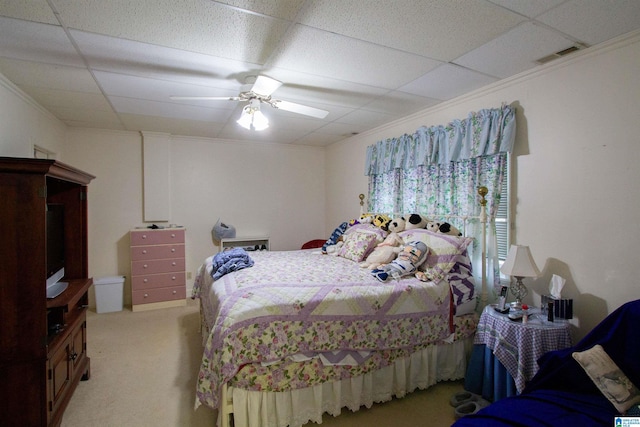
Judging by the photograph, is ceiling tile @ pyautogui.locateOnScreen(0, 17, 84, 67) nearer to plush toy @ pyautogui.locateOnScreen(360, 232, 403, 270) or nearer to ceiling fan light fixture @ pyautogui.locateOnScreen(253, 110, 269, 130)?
ceiling fan light fixture @ pyautogui.locateOnScreen(253, 110, 269, 130)

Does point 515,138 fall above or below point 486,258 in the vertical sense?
above

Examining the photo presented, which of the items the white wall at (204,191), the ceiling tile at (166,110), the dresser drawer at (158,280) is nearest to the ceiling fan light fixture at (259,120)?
the ceiling tile at (166,110)

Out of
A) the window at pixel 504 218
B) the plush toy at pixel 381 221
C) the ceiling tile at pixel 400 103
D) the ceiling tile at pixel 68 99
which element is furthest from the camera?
the plush toy at pixel 381 221

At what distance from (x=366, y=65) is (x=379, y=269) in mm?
1596

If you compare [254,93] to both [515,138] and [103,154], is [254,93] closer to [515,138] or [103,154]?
[515,138]

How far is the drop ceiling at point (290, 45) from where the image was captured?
160 cm

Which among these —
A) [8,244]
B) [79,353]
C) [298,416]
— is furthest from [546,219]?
[79,353]

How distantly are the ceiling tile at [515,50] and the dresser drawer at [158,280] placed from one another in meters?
4.15

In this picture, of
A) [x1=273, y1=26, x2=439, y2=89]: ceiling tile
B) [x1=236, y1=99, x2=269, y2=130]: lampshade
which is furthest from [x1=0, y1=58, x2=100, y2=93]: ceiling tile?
[x1=273, y1=26, x2=439, y2=89]: ceiling tile

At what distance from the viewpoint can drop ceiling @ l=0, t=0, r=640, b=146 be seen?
160 centimetres

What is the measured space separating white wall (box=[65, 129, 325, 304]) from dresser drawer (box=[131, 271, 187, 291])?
0.38m

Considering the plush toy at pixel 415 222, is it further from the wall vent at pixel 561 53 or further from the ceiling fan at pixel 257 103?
the wall vent at pixel 561 53

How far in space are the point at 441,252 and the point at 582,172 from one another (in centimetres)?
109

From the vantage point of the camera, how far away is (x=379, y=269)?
2.61m
